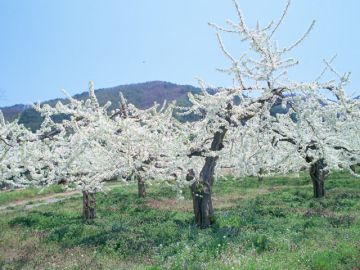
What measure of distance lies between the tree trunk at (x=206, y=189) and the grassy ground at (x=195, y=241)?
56cm

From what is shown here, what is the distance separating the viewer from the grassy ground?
10.2 m

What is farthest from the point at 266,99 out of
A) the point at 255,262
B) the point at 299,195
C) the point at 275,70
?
the point at 299,195

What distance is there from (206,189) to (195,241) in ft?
10.5

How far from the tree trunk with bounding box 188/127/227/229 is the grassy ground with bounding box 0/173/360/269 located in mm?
564

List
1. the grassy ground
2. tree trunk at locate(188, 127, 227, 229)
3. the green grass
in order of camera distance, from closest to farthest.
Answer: the grassy ground < tree trunk at locate(188, 127, 227, 229) < the green grass

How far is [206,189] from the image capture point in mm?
15625

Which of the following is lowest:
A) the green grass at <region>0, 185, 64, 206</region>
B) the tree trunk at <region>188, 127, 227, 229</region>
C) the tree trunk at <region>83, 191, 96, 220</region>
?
the green grass at <region>0, 185, 64, 206</region>

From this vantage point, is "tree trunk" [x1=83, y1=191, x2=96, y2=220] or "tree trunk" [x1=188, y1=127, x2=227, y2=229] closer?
"tree trunk" [x1=188, y1=127, x2=227, y2=229]

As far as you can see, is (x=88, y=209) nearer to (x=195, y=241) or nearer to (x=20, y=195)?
(x=195, y=241)

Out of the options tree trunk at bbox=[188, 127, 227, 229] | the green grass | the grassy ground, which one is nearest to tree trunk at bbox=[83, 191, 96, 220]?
the grassy ground

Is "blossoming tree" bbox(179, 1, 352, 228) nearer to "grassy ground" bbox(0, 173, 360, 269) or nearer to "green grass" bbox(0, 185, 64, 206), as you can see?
"grassy ground" bbox(0, 173, 360, 269)

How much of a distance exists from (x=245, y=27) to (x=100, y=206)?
61.5ft

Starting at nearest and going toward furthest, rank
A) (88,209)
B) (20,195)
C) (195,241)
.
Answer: (195,241) → (88,209) → (20,195)

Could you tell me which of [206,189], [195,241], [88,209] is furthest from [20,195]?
[195,241]
